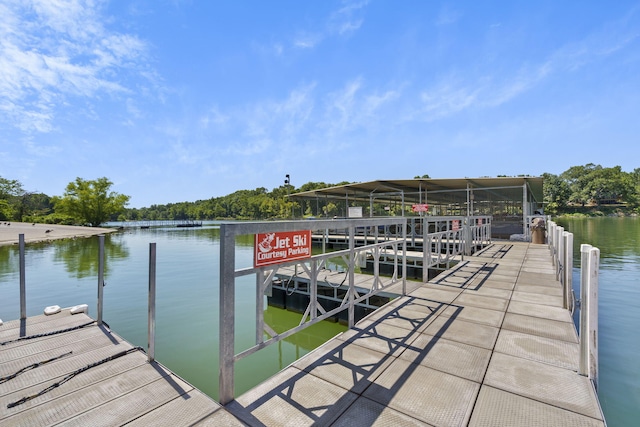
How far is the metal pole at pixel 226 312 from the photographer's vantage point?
7.00 feet

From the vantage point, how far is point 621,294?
7176 millimetres

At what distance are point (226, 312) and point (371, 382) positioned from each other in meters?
1.36

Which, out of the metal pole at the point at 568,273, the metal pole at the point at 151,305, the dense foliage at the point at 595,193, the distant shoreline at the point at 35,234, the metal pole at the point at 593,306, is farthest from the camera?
the dense foliage at the point at 595,193

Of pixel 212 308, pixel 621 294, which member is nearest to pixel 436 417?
pixel 212 308

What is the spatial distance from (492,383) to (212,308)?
266 inches

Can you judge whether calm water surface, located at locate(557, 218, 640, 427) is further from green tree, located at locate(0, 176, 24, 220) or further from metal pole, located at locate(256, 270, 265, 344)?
green tree, located at locate(0, 176, 24, 220)

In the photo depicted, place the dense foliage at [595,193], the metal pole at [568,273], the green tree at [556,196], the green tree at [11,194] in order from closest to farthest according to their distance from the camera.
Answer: the metal pole at [568,273], the green tree at [11,194], the dense foliage at [595,193], the green tree at [556,196]

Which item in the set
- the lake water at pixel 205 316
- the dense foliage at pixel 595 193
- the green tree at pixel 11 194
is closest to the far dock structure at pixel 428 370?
the lake water at pixel 205 316

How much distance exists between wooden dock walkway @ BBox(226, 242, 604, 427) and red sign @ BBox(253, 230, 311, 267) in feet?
3.39

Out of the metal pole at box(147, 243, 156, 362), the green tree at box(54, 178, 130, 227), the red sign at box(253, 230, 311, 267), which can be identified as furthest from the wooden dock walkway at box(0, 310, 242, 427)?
the green tree at box(54, 178, 130, 227)

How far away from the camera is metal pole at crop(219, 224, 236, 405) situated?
2.13 metres

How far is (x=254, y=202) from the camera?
85.2m

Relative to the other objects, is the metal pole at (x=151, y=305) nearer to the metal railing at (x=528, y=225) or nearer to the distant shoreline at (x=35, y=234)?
the metal railing at (x=528, y=225)

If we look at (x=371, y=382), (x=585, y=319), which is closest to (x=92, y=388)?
(x=371, y=382)
